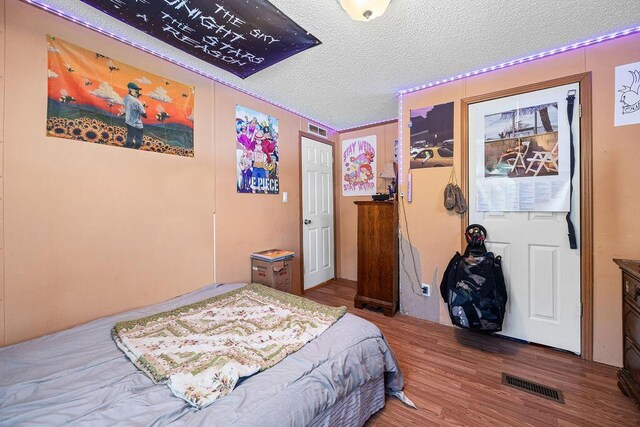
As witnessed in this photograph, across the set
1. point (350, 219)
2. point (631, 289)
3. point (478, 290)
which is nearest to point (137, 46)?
point (350, 219)

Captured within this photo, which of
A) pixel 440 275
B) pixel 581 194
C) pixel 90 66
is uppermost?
pixel 90 66

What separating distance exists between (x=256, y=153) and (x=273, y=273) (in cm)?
140

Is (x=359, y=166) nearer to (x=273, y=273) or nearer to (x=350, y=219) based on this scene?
(x=350, y=219)

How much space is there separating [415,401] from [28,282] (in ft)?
8.36

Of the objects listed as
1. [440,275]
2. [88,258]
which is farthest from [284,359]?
[440,275]

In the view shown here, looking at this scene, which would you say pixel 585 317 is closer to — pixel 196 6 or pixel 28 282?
pixel 196 6

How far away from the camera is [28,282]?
152cm

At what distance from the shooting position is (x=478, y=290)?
210 cm

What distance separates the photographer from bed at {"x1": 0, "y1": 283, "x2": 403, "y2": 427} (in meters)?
0.92

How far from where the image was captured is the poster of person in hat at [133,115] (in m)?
1.90

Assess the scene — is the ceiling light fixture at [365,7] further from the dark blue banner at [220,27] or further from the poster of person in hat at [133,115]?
the poster of person in hat at [133,115]

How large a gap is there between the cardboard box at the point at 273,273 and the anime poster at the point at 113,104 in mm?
1355

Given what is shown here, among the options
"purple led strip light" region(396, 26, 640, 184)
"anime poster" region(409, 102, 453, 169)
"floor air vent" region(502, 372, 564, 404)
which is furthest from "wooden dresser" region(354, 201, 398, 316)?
"floor air vent" region(502, 372, 564, 404)

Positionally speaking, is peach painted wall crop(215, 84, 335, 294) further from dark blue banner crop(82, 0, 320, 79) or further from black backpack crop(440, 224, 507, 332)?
black backpack crop(440, 224, 507, 332)
